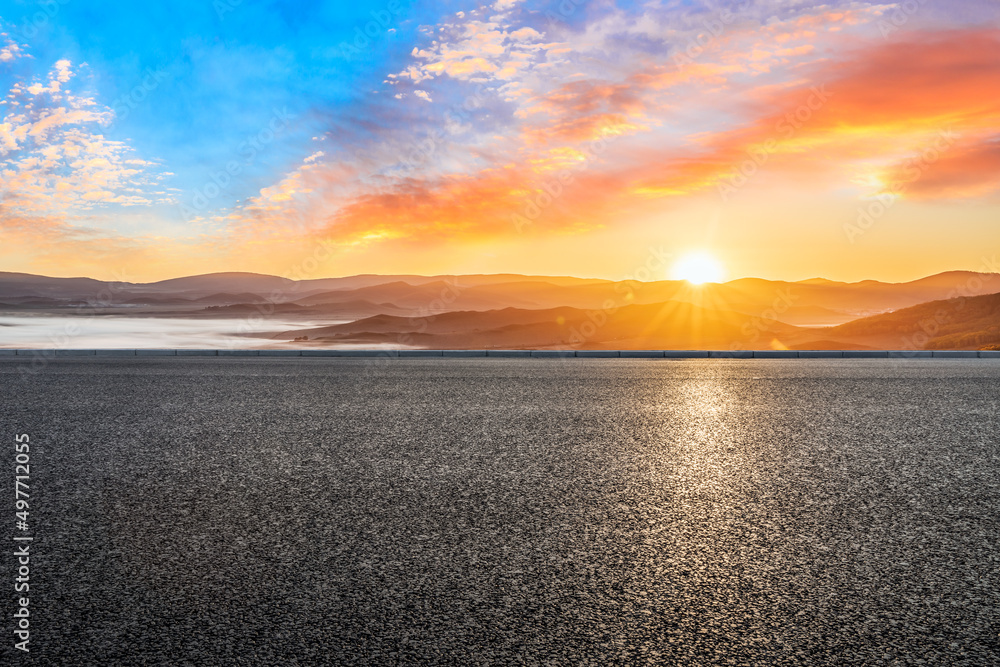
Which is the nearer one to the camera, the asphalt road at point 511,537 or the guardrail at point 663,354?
the asphalt road at point 511,537

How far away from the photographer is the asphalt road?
9.91ft

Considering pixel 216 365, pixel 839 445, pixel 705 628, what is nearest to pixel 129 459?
pixel 705 628

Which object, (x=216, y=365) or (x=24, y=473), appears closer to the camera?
(x=24, y=473)

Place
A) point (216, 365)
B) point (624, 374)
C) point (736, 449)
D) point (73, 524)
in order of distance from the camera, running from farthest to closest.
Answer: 1. point (216, 365)
2. point (624, 374)
3. point (736, 449)
4. point (73, 524)

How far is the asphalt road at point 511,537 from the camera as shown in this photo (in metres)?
3.02

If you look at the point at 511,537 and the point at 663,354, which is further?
the point at 663,354

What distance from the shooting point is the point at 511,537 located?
4320 millimetres

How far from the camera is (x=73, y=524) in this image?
4.66 metres

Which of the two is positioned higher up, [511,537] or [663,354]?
[663,354]

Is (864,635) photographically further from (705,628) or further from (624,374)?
(624,374)

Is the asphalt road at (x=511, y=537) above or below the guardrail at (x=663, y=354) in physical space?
below

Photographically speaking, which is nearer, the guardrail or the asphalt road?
the asphalt road

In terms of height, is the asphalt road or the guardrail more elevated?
the guardrail

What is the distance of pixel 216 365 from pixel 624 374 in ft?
32.5
